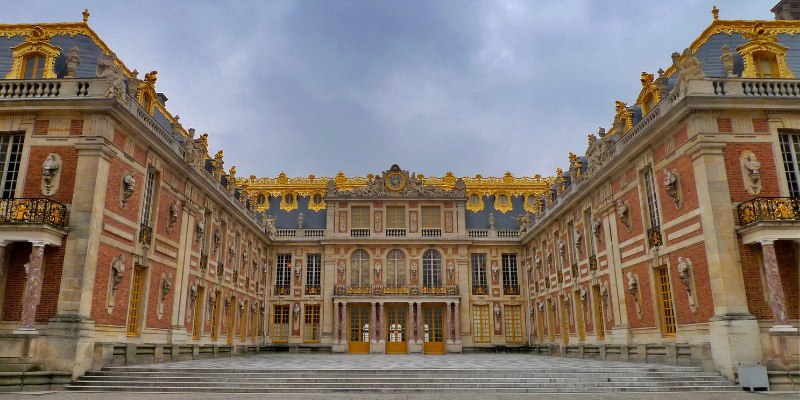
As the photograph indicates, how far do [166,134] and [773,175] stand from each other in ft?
63.1

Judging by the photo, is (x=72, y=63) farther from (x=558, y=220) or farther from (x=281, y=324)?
(x=281, y=324)

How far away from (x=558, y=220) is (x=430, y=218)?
35.5 feet

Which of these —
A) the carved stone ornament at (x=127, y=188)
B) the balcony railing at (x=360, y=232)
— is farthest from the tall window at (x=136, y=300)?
the balcony railing at (x=360, y=232)

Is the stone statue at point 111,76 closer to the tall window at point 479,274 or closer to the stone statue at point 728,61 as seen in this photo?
the stone statue at point 728,61

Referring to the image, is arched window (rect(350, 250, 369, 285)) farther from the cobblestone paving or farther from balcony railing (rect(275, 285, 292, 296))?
the cobblestone paving

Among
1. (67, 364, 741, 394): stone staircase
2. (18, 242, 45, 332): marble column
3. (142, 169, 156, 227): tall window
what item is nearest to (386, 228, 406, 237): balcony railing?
(142, 169, 156, 227): tall window

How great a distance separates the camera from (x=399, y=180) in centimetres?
3741

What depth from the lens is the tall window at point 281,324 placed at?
34969 millimetres

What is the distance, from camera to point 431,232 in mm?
36500

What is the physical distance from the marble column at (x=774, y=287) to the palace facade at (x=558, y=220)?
1.9 inches

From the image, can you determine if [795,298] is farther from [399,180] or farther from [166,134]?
[399,180]

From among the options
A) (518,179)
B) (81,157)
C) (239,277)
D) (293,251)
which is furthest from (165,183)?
(518,179)

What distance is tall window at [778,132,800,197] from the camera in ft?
49.9

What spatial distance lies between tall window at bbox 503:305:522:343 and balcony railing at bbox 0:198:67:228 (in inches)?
1059
